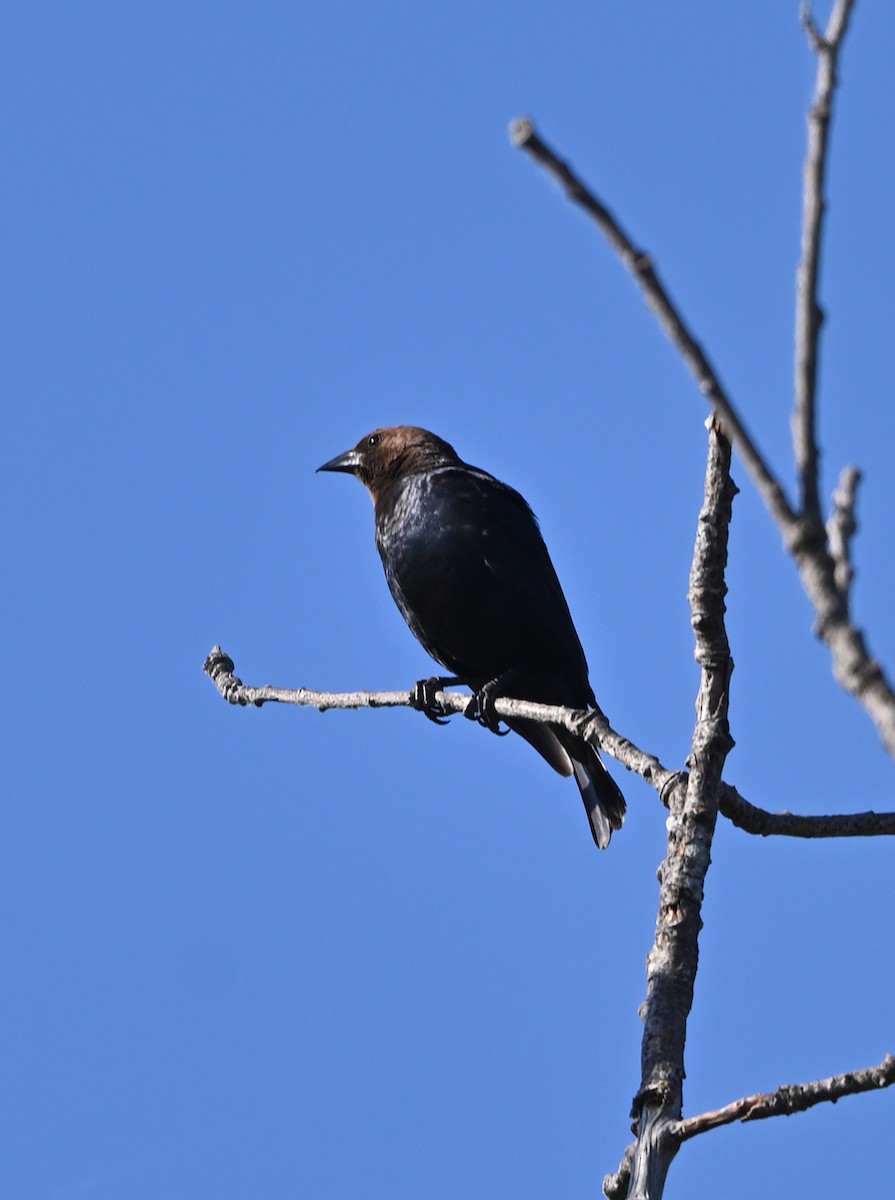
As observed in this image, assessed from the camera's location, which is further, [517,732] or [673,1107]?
[517,732]

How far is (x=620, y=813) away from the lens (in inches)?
250

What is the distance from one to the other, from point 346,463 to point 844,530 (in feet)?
21.5

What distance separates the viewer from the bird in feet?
21.4

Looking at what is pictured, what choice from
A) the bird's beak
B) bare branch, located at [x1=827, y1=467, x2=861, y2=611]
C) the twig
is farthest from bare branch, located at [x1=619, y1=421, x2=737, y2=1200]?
the bird's beak

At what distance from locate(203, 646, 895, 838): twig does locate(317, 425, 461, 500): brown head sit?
269cm

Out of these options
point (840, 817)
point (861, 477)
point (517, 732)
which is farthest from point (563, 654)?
point (861, 477)

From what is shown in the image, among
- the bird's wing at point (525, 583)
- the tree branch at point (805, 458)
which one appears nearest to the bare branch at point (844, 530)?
the tree branch at point (805, 458)

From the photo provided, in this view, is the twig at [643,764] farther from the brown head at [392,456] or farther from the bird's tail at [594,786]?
the brown head at [392,456]

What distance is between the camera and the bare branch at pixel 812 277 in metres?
1.53

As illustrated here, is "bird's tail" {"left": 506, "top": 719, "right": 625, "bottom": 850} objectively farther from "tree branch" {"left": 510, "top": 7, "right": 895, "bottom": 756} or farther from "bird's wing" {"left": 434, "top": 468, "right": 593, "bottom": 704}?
"tree branch" {"left": 510, "top": 7, "right": 895, "bottom": 756}

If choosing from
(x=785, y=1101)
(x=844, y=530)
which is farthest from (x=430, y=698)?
(x=844, y=530)

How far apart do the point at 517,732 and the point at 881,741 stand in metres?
5.08

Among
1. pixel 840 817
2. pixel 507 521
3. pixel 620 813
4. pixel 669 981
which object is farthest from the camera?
pixel 507 521

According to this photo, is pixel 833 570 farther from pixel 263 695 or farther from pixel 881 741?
pixel 263 695
